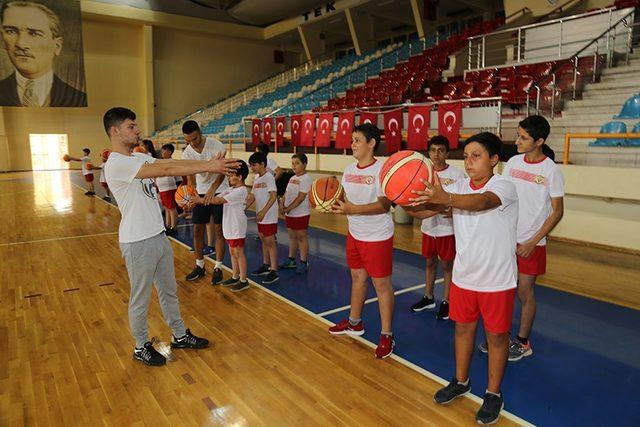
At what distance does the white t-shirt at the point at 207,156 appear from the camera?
506 cm

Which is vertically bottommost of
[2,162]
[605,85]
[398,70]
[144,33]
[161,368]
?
[161,368]

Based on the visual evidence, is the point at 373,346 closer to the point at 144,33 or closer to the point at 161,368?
the point at 161,368

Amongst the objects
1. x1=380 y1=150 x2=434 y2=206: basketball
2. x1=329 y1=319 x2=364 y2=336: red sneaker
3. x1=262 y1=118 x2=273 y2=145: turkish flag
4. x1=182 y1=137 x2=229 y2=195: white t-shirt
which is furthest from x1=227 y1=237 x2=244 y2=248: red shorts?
x1=262 y1=118 x2=273 y2=145: turkish flag

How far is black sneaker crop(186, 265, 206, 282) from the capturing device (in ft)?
18.1

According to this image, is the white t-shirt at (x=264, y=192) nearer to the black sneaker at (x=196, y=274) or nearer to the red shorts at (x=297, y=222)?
the red shorts at (x=297, y=222)

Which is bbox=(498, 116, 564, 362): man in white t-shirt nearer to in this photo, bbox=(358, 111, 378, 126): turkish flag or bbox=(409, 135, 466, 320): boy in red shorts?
bbox=(409, 135, 466, 320): boy in red shorts

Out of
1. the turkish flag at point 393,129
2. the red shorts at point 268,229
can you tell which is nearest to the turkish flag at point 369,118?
the turkish flag at point 393,129

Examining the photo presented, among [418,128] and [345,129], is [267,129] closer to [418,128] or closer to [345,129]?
[345,129]

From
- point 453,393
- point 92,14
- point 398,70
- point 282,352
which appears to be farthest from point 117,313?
point 92,14

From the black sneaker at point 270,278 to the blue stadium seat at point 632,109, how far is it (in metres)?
6.17

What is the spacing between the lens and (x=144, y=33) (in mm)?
22266

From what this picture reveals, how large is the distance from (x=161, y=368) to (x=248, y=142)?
11.6 meters

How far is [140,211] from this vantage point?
3.20 metres

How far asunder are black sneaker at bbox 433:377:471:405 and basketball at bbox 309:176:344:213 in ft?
4.61
